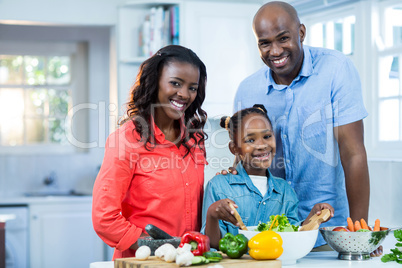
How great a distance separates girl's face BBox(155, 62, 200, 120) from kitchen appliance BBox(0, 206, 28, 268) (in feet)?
9.29

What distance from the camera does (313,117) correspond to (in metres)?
1.97

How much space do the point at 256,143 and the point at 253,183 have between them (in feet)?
0.47

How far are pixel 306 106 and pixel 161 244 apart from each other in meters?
0.79

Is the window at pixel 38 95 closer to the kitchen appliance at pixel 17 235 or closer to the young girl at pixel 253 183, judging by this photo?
the kitchen appliance at pixel 17 235

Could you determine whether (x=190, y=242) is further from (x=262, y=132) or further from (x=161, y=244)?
(x=262, y=132)

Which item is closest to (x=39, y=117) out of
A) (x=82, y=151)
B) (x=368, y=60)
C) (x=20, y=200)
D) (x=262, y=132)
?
(x=82, y=151)

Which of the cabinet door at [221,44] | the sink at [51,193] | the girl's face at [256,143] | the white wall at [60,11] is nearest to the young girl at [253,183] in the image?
the girl's face at [256,143]

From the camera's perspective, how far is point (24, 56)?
16.4 feet

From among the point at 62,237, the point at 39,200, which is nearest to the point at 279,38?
the point at 39,200

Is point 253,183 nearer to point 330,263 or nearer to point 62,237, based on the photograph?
point 330,263

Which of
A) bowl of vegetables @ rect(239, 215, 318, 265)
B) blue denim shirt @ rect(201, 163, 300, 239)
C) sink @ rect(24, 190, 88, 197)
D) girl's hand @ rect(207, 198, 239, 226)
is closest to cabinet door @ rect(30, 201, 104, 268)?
sink @ rect(24, 190, 88, 197)

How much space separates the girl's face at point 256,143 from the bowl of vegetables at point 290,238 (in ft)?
1.17

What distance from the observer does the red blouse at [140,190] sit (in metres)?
1.72

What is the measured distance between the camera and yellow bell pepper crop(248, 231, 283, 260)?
Answer: 1.42 metres
